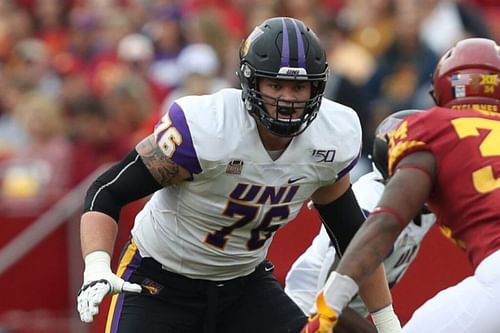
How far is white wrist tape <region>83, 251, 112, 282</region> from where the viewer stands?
4461 mm

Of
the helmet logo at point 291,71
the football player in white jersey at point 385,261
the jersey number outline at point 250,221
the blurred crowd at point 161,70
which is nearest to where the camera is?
the helmet logo at point 291,71

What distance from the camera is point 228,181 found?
4664 millimetres

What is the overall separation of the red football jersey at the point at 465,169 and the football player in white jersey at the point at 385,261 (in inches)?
46.9

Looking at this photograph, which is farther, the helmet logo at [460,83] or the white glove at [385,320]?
the white glove at [385,320]

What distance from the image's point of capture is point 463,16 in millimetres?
9055

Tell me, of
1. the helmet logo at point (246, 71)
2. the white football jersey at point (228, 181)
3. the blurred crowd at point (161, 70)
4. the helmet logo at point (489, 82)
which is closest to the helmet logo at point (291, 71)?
the helmet logo at point (246, 71)

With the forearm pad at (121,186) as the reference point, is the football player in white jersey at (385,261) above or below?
below

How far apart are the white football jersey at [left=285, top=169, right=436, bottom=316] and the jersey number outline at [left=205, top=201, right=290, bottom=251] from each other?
0.64 m

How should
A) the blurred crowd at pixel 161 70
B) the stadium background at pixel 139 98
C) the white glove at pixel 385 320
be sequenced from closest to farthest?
the white glove at pixel 385 320 → the stadium background at pixel 139 98 → the blurred crowd at pixel 161 70

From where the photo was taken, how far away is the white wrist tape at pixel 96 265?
446 centimetres

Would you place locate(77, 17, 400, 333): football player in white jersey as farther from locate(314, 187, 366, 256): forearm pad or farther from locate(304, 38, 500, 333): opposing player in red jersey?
locate(304, 38, 500, 333): opposing player in red jersey

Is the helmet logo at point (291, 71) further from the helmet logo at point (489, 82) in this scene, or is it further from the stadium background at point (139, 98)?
the stadium background at point (139, 98)

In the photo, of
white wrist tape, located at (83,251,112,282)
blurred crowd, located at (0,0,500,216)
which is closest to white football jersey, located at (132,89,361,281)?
white wrist tape, located at (83,251,112,282)

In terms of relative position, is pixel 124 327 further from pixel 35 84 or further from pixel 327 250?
pixel 35 84
